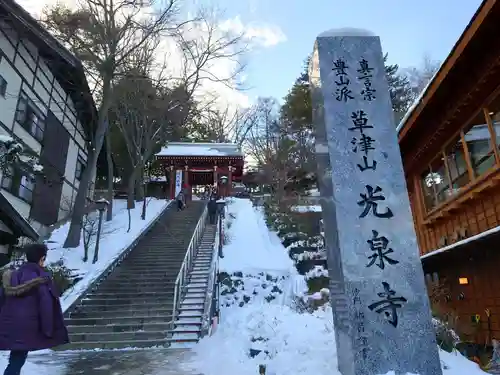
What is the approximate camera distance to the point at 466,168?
873 cm

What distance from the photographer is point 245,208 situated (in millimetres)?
24531

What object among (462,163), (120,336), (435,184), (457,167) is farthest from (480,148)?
(120,336)

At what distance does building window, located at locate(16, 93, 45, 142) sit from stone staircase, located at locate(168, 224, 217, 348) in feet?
30.8

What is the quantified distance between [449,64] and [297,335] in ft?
19.9

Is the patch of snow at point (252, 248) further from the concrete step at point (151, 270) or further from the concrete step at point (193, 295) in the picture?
the concrete step at point (193, 295)

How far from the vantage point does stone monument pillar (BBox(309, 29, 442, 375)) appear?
14.6 ft

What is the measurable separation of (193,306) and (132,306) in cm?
145

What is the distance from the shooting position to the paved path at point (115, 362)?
5395 millimetres

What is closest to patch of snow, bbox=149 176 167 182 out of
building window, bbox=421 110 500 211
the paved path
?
building window, bbox=421 110 500 211

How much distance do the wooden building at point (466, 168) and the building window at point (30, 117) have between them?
14680 mm

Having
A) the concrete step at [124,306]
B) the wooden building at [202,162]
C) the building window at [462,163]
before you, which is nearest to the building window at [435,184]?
the building window at [462,163]

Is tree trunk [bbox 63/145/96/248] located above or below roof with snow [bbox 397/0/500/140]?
below

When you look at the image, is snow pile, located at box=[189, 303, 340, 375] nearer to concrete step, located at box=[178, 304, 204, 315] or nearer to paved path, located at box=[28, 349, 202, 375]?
paved path, located at box=[28, 349, 202, 375]

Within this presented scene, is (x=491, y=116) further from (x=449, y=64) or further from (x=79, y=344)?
(x=79, y=344)
